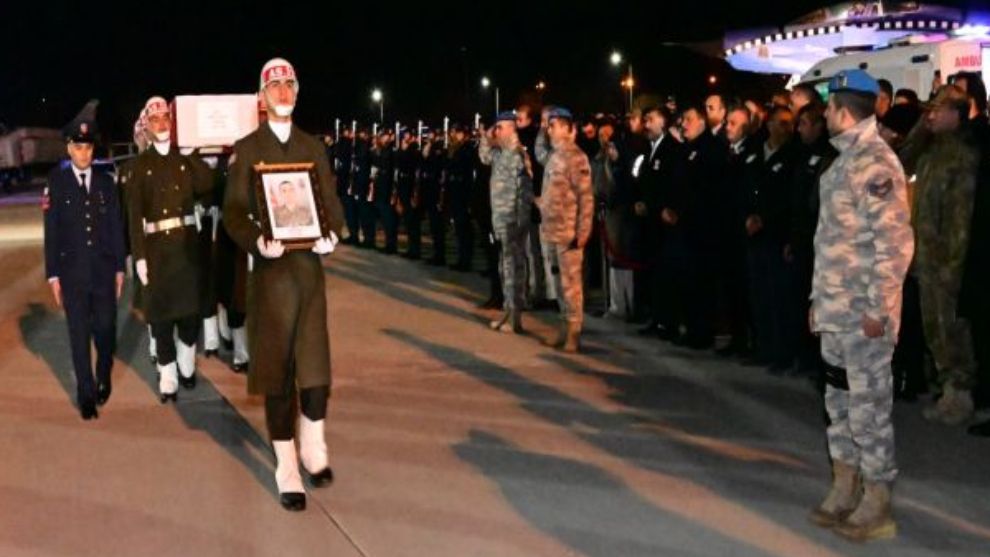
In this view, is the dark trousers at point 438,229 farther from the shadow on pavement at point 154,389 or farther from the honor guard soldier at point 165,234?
the honor guard soldier at point 165,234

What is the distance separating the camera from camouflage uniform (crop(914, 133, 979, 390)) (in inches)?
295

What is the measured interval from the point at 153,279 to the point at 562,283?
10.8 ft

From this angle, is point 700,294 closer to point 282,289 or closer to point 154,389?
point 154,389

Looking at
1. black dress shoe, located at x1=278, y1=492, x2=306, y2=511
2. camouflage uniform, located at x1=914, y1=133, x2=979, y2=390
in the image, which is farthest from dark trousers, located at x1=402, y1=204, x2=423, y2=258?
black dress shoe, located at x1=278, y1=492, x2=306, y2=511

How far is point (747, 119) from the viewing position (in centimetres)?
1005

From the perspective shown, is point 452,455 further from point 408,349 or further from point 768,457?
point 408,349

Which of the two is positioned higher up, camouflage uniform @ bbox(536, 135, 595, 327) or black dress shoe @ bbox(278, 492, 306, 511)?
camouflage uniform @ bbox(536, 135, 595, 327)

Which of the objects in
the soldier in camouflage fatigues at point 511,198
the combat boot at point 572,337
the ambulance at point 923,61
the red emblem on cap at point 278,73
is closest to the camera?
the red emblem on cap at point 278,73

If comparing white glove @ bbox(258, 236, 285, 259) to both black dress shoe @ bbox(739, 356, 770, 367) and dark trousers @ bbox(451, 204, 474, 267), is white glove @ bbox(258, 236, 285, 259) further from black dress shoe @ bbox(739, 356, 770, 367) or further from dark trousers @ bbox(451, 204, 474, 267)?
dark trousers @ bbox(451, 204, 474, 267)

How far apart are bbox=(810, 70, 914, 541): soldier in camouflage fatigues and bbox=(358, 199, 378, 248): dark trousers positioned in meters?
14.7

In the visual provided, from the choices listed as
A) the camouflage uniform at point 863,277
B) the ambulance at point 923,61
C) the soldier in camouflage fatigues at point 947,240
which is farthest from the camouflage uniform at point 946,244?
the ambulance at point 923,61

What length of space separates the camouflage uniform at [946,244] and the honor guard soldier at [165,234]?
4.86 metres

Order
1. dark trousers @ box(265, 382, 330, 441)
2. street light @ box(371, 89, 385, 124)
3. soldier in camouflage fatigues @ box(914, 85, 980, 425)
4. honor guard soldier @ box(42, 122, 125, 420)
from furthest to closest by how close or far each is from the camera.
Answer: street light @ box(371, 89, 385, 124), honor guard soldier @ box(42, 122, 125, 420), soldier in camouflage fatigues @ box(914, 85, 980, 425), dark trousers @ box(265, 382, 330, 441)

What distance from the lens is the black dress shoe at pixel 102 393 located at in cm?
875
